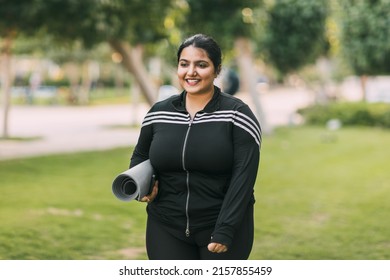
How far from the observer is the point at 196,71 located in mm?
3342

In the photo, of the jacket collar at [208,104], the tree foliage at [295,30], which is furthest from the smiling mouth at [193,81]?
the tree foliage at [295,30]

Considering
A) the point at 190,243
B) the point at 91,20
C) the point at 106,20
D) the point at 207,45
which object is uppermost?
the point at 106,20

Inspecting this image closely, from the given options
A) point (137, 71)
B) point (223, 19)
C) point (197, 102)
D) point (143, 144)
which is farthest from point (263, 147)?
point (197, 102)

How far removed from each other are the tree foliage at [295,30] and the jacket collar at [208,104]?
19395 millimetres

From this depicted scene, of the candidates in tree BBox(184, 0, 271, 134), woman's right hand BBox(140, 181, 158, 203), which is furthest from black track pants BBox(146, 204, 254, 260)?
tree BBox(184, 0, 271, 134)

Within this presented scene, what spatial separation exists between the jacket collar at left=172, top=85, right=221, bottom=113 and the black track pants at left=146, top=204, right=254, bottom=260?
1.70 feet

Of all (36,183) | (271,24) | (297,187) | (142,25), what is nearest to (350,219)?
(297,187)

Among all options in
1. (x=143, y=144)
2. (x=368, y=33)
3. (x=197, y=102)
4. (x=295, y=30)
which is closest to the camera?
(x=197, y=102)

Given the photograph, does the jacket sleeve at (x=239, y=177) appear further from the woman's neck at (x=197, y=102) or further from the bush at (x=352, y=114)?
the bush at (x=352, y=114)

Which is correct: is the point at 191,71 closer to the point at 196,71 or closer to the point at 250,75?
the point at 196,71

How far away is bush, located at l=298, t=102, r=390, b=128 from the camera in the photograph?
23719 mm

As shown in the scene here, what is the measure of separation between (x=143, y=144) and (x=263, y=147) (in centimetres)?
1421

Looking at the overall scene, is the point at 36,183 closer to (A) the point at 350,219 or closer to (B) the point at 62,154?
(B) the point at 62,154

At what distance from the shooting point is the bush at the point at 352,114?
2372cm
